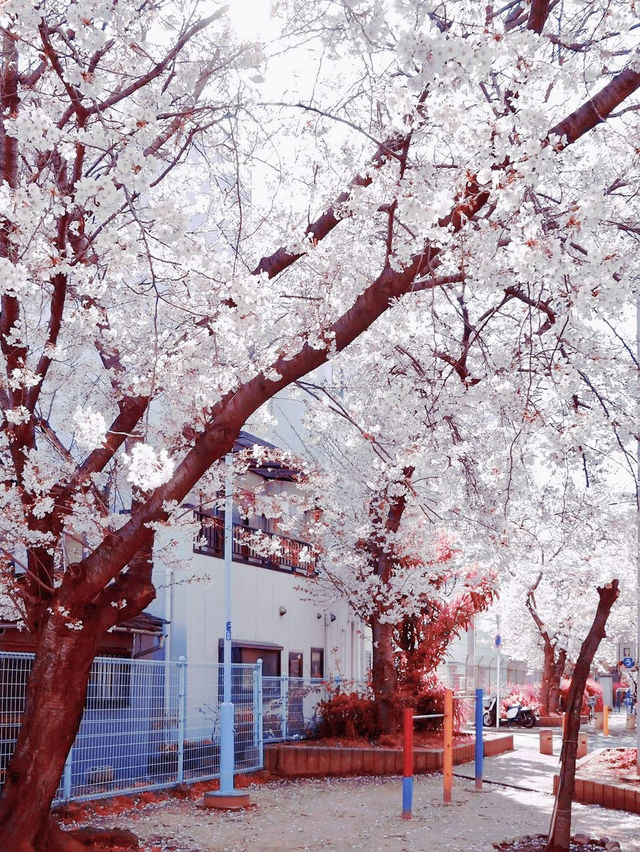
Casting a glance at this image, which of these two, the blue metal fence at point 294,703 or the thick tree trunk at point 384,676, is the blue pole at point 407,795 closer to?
the blue metal fence at point 294,703

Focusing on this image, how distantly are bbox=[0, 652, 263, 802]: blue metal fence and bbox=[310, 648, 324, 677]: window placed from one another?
9.07 metres

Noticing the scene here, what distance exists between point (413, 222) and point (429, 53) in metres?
1.19

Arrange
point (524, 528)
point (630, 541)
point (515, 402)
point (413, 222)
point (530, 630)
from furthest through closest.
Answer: point (530, 630), point (630, 541), point (524, 528), point (515, 402), point (413, 222)

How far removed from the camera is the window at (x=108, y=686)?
38.7 ft

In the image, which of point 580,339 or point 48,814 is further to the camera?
point 580,339

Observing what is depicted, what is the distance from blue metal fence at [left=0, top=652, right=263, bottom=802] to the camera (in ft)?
34.3

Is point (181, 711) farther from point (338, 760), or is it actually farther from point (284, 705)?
point (284, 705)

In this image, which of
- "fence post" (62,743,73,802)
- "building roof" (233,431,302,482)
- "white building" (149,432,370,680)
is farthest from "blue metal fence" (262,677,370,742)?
"fence post" (62,743,73,802)

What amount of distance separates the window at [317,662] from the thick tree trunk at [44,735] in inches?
681

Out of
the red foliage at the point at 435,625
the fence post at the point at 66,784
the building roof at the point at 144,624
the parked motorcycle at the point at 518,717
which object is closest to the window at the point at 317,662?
the red foliage at the point at 435,625

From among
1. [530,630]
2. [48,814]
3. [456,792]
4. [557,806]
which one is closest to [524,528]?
[456,792]

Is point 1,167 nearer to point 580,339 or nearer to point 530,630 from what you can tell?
point 580,339

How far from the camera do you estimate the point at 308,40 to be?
22.7 ft

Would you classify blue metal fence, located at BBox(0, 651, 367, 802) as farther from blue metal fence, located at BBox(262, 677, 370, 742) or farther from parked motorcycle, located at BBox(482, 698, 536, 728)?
parked motorcycle, located at BBox(482, 698, 536, 728)
